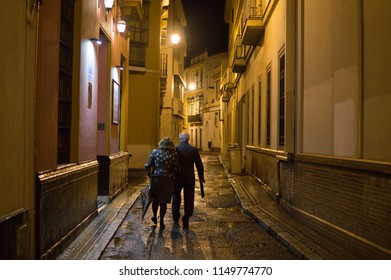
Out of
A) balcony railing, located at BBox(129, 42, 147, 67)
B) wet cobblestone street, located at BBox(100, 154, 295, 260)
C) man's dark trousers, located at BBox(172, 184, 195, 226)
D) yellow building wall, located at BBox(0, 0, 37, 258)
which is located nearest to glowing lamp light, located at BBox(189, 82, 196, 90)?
balcony railing, located at BBox(129, 42, 147, 67)

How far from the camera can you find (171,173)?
26.8 ft

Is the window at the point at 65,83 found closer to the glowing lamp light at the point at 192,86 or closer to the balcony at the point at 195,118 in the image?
the balcony at the point at 195,118

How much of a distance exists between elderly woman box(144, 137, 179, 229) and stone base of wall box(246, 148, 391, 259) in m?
2.50

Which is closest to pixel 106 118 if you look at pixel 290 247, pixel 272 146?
pixel 272 146

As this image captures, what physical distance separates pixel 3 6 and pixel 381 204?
4771 millimetres

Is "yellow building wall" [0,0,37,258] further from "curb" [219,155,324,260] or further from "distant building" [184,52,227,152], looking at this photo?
"distant building" [184,52,227,152]

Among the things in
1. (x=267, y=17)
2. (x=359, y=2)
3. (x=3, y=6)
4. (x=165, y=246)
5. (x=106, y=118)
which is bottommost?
(x=165, y=246)

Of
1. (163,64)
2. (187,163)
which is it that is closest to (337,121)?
(187,163)

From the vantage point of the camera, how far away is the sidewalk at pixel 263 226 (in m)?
6.16

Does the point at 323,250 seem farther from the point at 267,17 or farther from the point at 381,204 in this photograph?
the point at 267,17

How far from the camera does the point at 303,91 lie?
874cm

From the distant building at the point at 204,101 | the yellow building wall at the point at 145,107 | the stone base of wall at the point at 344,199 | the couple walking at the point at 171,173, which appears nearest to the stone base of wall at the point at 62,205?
the couple walking at the point at 171,173

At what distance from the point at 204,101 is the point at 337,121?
51.7 metres

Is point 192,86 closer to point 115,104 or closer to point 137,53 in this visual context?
point 137,53
